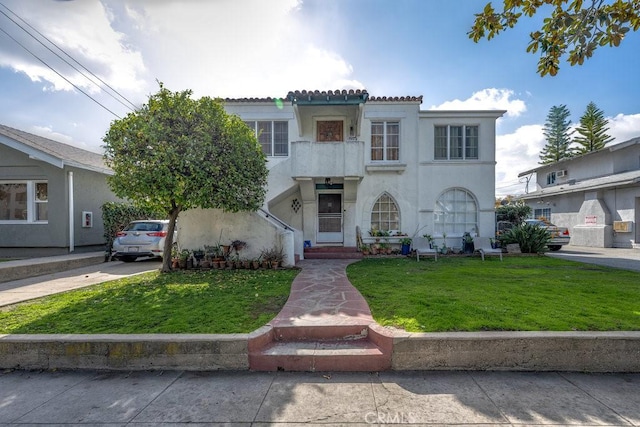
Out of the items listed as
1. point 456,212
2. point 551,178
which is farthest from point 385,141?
point 551,178

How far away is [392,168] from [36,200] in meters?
14.8

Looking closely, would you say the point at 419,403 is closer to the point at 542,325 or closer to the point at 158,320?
the point at 542,325

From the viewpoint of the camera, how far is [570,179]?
72.6 ft

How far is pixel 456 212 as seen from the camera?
44.0ft

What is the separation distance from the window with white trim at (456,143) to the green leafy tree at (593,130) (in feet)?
90.3

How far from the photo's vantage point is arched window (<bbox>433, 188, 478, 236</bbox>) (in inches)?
527

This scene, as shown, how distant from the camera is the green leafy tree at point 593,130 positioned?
31016 millimetres

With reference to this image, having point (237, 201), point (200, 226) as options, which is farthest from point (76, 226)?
point (237, 201)

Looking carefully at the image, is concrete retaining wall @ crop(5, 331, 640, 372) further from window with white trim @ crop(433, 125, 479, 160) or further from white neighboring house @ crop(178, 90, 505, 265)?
window with white trim @ crop(433, 125, 479, 160)

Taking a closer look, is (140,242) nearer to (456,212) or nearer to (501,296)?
(501,296)

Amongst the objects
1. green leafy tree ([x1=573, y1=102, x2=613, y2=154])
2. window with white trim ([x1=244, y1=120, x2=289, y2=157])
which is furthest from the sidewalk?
green leafy tree ([x1=573, y1=102, x2=613, y2=154])

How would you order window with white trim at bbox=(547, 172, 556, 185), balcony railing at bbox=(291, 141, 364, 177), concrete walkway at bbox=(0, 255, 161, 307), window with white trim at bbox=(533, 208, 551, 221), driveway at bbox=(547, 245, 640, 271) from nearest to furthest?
concrete walkway at bbox=(0, 255, 161, 307) < driveway at bbox=(547, 245, 640, 271) < balcony railing at bbox=(291, 141, 364, 177) < window with white trim at bbox=(533, 208, 551, 221) < window with white trim at bbox=(547, 172, 556, 185)

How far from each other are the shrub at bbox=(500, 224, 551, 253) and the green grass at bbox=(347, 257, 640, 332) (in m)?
2.40

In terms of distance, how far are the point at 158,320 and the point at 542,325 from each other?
18.6 feet
